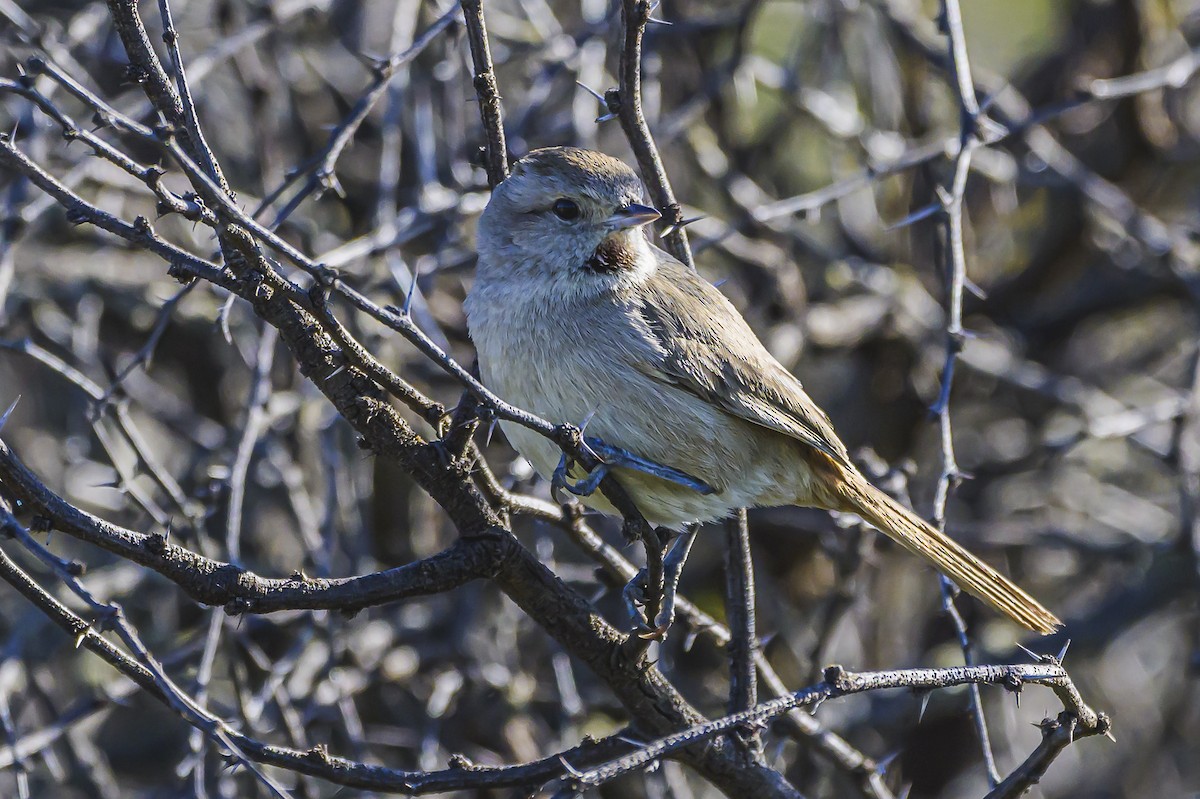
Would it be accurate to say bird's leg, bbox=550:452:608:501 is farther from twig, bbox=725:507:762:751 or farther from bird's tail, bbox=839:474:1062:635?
bird's tail, bbox=839:474:1062:635

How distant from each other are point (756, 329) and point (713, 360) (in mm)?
2180

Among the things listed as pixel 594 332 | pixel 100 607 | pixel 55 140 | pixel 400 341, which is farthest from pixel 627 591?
pixel 55 140

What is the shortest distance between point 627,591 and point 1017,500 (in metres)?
3.97

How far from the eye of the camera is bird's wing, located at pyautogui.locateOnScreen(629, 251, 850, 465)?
3943 millimetres

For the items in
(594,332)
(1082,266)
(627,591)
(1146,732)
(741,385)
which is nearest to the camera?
(627,591)

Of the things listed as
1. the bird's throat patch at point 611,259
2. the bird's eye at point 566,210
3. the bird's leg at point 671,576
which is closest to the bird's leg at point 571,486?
the bird's leg at point 671,576

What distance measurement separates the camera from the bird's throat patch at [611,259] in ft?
13.2

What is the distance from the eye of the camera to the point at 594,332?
12.5 feet

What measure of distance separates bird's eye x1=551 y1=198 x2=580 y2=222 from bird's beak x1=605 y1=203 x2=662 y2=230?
130mm

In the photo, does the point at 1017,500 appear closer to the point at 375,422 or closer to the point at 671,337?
the point at 671,337

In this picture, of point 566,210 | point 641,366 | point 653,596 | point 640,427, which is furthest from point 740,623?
point 566,210

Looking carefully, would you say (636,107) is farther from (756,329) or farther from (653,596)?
(756,329)

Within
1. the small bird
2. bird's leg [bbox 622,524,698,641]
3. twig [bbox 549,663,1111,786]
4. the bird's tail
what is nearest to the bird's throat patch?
the small bird

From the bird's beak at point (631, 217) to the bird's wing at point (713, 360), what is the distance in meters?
0.23
